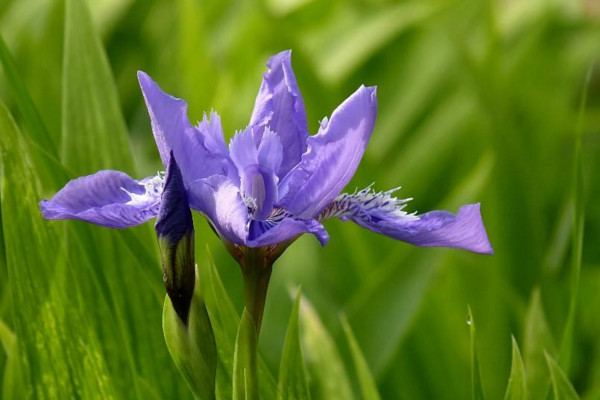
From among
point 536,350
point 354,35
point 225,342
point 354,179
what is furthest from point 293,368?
point 354,35

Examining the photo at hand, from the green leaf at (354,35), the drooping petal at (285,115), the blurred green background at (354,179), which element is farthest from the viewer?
the green leaf at (354,35)

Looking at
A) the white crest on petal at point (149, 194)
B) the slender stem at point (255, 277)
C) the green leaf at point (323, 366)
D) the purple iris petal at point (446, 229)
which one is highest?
the white crest on petal at point (149, 194)

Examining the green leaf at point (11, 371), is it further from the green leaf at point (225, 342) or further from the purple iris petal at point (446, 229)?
the purple iris petal at point (446, 229)

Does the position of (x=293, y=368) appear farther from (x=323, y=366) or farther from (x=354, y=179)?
(x=354, y=179)

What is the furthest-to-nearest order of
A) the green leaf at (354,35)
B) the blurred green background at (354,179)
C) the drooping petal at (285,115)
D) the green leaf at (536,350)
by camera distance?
the green leaf at (354,35), the green leaf at (536,350), the blurred green background at (354,179), the drooping petal at (285,115)

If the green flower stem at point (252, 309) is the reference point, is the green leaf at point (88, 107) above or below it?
above

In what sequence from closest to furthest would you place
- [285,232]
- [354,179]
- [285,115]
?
1. [285,232]
2. [285,115]
3. [354,179]

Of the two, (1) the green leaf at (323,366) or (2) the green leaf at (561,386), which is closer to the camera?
(2) the green leaf at (561,386)

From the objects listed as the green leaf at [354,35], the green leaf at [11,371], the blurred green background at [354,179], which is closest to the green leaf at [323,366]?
the blurred green background at [354,179]
